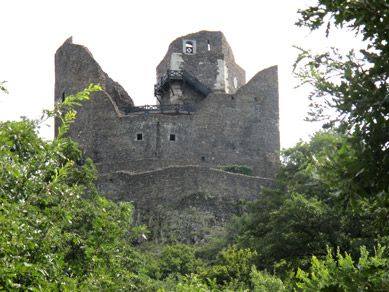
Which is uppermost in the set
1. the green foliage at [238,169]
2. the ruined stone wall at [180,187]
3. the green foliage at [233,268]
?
the green foliage at [238,169]

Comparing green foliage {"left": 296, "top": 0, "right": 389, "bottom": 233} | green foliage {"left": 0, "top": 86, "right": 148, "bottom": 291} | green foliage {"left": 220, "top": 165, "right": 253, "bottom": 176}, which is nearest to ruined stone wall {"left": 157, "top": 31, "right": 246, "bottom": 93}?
green foliage {"left": 220, "top": 165, "right": 253, "bottom": 176}

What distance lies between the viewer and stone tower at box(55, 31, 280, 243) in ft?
107

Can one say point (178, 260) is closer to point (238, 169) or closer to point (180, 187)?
point (180, 187)

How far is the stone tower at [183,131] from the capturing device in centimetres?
3272

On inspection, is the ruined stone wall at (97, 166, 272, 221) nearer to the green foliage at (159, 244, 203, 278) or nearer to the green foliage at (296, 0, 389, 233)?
the green foliage at (159, 244, 203, 278)

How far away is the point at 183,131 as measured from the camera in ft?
123

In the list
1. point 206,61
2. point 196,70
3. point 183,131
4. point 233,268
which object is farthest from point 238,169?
point 233,268

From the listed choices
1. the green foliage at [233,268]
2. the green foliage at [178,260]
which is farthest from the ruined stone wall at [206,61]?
the green foliage at [233,268]

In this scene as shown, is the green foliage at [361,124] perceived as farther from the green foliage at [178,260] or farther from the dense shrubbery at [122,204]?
the green foliage at [178,260]

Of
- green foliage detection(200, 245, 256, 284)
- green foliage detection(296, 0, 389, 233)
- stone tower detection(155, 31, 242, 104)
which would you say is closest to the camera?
green foliage detection(296, 0, 389, 233)

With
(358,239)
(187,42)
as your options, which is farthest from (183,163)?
(358,239)

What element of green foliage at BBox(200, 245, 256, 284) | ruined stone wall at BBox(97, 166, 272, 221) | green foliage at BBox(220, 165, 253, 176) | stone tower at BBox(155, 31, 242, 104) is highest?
stone tower at BBox(155, 31, 242, 104)

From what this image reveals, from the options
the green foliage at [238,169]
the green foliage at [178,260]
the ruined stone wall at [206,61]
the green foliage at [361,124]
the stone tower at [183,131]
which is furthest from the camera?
the ruined stone wall at [206,61]

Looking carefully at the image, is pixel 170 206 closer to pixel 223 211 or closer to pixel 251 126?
pixel 223 211
